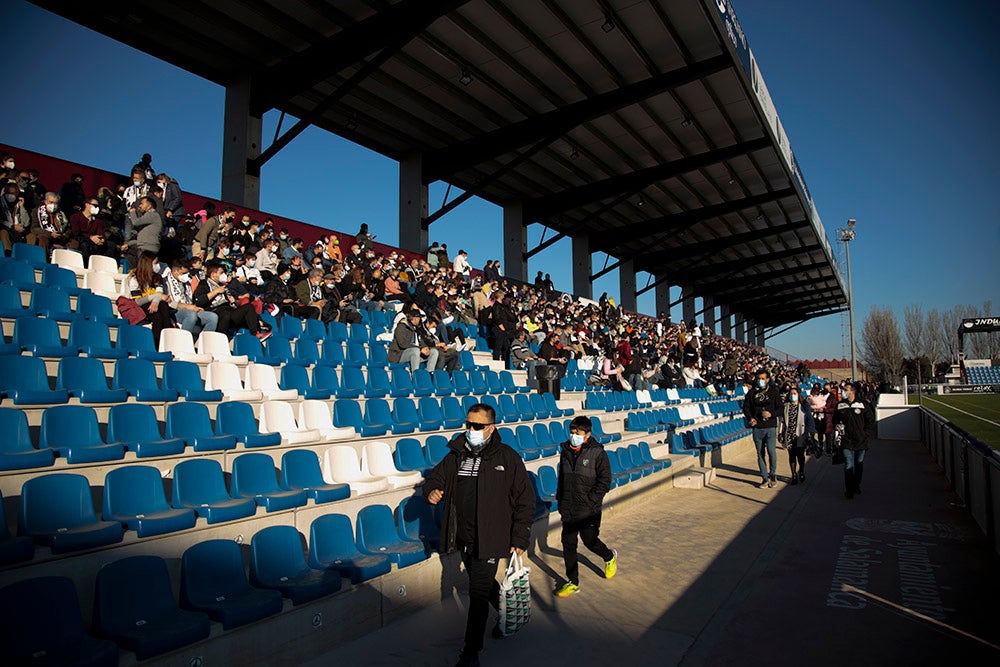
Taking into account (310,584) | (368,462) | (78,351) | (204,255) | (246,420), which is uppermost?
(204,255)

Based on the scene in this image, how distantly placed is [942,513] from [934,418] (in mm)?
6518

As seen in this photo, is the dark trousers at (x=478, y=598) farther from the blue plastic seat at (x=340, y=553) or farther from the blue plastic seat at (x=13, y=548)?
the blue plastic seat at (x=13, y=548)

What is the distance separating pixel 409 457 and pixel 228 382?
222 centimetres

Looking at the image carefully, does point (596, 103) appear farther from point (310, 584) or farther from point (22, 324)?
point (310, 584)

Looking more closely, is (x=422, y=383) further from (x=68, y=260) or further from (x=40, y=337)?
(x=68, y=260)

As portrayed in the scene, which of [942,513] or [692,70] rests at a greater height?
[692,70]

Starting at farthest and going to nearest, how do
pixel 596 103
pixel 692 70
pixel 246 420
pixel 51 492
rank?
pixel 596 103 → pixel 692 70 → pixel 246 420 → pixel 51 492

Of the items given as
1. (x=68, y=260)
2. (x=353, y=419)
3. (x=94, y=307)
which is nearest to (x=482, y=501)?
(x=353, y=419)

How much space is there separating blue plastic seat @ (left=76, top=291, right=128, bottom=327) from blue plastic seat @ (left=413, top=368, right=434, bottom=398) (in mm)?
3814

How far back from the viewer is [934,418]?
13641mm

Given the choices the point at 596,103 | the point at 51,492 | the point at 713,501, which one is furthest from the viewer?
the point at 596,103

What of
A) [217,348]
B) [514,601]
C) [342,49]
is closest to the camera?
[514,601]

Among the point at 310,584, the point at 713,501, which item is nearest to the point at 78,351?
the point at 310,584

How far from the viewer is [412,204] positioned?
71.3 ft
